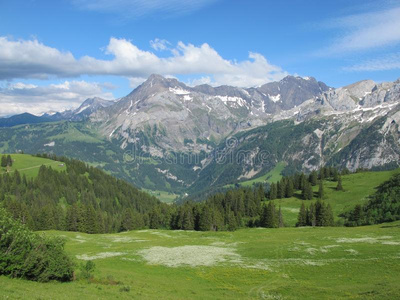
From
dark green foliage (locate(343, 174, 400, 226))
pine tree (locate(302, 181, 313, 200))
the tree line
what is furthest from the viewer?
pine tree (locate(302, 181, 313, 200))

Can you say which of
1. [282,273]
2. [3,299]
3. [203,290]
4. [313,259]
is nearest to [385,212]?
[313,259]

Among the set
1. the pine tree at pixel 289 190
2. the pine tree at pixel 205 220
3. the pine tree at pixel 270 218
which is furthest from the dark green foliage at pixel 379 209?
the pine tree at pixel 205 220

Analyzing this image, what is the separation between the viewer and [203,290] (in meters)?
40.7

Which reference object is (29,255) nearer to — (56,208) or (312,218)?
(312,218)

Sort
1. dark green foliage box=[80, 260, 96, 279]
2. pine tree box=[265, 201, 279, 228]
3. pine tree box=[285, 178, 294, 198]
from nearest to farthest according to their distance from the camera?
dark green foliage box=[80, 260, 96, 279]
pine tree box=[265, 201, 279, 228]
pine tree box=[285, 178, 294, 198]

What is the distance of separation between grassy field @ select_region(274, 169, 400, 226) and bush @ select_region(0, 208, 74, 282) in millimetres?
100333

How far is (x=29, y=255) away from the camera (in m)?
35.0

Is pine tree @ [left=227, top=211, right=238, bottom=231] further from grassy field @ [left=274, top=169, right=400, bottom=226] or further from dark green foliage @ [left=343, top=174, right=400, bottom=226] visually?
dark green foliage @ [left=343, top=174, right=400, bottom=226]

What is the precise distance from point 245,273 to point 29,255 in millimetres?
29077

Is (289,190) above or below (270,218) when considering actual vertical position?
above

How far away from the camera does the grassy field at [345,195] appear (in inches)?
5108

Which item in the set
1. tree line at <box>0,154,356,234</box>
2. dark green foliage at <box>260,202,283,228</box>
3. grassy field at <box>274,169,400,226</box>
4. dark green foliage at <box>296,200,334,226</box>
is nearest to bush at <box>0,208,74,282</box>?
tree line at <box>0,154,356,234</box>

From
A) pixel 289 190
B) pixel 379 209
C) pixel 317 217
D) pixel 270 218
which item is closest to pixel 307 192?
pixel 289 190

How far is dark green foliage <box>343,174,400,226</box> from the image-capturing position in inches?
4104
